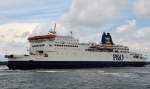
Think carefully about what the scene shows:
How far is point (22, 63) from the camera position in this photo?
92000 mm

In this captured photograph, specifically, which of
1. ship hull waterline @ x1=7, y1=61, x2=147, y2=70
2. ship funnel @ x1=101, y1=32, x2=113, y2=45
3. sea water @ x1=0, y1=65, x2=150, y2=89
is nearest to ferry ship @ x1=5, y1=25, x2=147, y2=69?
ship hull waterline @ x1=7, y1=61, x2=147, y2=70

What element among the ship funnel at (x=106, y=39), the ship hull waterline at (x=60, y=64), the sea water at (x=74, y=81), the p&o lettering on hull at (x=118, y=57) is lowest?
the sea water at (x=74, y=81)

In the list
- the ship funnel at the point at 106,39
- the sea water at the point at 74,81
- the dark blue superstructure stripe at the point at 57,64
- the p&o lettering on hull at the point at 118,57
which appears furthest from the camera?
the ship funnel at the point at 106,39

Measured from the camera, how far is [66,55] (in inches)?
4006

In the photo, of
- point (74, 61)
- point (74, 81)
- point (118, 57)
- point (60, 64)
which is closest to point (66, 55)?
point (74, 61)

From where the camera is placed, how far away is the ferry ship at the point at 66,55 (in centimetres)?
9338

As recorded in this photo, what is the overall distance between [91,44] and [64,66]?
18.1 metres

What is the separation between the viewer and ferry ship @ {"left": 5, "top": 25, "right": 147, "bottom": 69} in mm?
93375

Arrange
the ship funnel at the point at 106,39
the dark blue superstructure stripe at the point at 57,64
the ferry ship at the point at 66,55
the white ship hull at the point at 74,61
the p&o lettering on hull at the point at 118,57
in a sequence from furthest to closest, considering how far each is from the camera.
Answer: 1. the ship funnel at the point at 106,39
2. the p&o lettering on hull at the point at 118,57
3. the ferry ship at the point at 66,55
4. the white ship hull at the point at 74,61
5. the dark blue superstructure stripe at the point at 57,64

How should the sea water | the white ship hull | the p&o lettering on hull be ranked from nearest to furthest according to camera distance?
the sea water < the white ship hull < the p&o lettering on hull

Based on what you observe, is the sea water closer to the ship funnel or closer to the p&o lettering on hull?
the p&o lettering on hull

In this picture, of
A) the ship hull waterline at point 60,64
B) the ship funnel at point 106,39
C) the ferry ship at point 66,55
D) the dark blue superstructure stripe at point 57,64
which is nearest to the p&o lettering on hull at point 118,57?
the ferry ship at point 66,55

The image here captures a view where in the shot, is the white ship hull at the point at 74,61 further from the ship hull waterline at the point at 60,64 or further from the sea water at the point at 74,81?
the sea water at the point at 74,81

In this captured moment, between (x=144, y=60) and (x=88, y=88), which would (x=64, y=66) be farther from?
(x=88, y=88)
